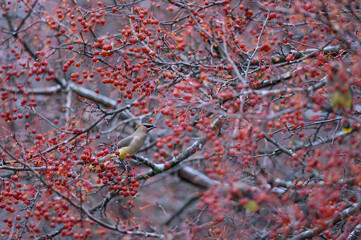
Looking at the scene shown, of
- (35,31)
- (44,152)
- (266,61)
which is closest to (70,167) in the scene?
(44,152)

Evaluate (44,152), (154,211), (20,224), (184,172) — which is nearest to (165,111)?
(44,152)

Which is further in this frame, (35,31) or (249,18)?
(35,31)

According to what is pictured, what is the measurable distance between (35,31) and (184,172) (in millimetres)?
4003

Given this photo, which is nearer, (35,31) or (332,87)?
(332,87)

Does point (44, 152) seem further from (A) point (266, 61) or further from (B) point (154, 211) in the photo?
(B) point (154, 211)

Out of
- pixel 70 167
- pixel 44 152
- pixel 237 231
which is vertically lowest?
pixel 237 231

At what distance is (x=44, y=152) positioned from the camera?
488cm

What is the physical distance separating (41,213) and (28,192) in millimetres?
600

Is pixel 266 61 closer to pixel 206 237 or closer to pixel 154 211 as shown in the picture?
pixel 206 237

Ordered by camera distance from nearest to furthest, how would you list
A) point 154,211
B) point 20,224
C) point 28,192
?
point 28,192 < point 20,224 < point 154,211

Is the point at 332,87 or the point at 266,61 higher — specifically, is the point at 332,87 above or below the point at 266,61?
below

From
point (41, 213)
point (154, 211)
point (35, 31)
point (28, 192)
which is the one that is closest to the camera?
point (41, 213)

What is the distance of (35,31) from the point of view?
8.07m

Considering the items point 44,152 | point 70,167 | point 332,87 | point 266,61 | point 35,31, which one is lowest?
point 332,87
